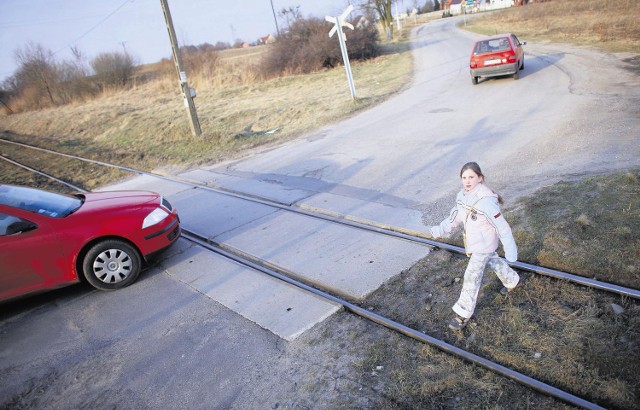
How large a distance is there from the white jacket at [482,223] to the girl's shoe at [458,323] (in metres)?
0.62

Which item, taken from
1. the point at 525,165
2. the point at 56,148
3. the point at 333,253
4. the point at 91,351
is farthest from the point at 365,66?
the point at 91,351

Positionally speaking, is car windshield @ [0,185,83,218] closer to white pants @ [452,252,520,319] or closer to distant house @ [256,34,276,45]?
white pants @ [452,252,520,319]

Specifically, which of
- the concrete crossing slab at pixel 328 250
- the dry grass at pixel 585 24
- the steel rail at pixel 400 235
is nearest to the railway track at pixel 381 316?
the steel rail at pixel 400 235

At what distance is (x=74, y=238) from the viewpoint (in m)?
5.37

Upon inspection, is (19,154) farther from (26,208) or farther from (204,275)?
(204,275)

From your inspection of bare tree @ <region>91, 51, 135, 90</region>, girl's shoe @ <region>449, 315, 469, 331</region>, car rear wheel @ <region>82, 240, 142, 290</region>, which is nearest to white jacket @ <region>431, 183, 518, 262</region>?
girl's shoe @ <region>449, 315, 469, 331</region>

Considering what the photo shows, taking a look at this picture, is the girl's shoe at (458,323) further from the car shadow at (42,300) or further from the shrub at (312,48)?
the shrub at (312,48)

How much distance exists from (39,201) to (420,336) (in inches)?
207

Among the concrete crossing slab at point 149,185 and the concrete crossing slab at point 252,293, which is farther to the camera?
the concrete crossing slab at point 149,185

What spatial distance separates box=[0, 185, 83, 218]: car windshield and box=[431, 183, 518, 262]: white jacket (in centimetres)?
485

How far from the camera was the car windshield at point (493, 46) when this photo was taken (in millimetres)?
15328

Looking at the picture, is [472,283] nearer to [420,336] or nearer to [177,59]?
[420,336]

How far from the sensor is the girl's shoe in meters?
3.79

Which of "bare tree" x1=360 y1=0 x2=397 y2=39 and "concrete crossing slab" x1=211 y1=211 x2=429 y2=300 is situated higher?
"bare tree" x1=360 y1=0 x2=397 y2=39
